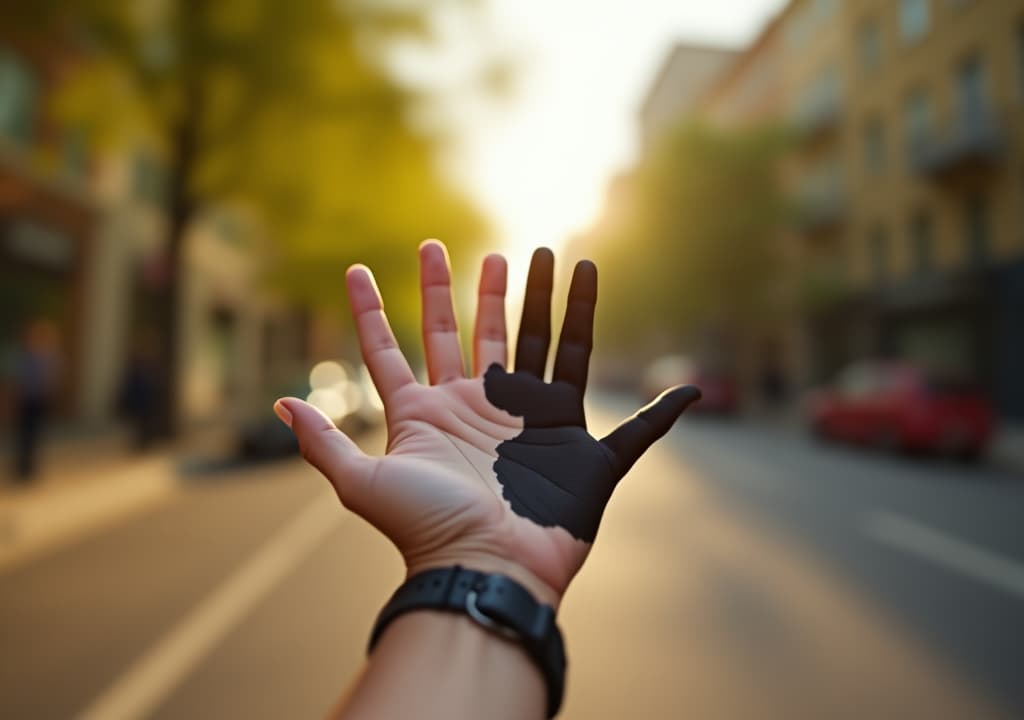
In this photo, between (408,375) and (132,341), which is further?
(132,341)

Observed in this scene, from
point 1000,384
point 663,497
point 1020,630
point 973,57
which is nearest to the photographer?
point 1020,630

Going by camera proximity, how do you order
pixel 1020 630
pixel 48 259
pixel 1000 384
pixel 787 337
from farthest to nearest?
pixel 787 337, pixel 1000 384, pixel 48 259, pixel 1020 630

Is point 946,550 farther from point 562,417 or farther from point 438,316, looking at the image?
point 438,316

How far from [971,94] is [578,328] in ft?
61.5

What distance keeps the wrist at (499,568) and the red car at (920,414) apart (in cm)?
1198

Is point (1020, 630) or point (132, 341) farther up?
point (132, 341)

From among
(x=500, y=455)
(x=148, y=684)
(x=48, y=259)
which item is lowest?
(x=148, y=684)

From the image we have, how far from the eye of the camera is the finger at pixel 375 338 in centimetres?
157

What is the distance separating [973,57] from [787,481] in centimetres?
1030

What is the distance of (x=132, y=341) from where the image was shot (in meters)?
19.1

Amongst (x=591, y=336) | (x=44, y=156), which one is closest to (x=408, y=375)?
(x=591, y=336)

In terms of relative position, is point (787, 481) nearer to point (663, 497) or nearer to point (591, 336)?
point (663, 497)

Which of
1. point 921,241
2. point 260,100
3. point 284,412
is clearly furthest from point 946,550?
point 921,241

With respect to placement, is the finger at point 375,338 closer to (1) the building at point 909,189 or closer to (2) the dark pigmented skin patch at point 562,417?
(2) the dark pigmented skin patch at point 562,417
